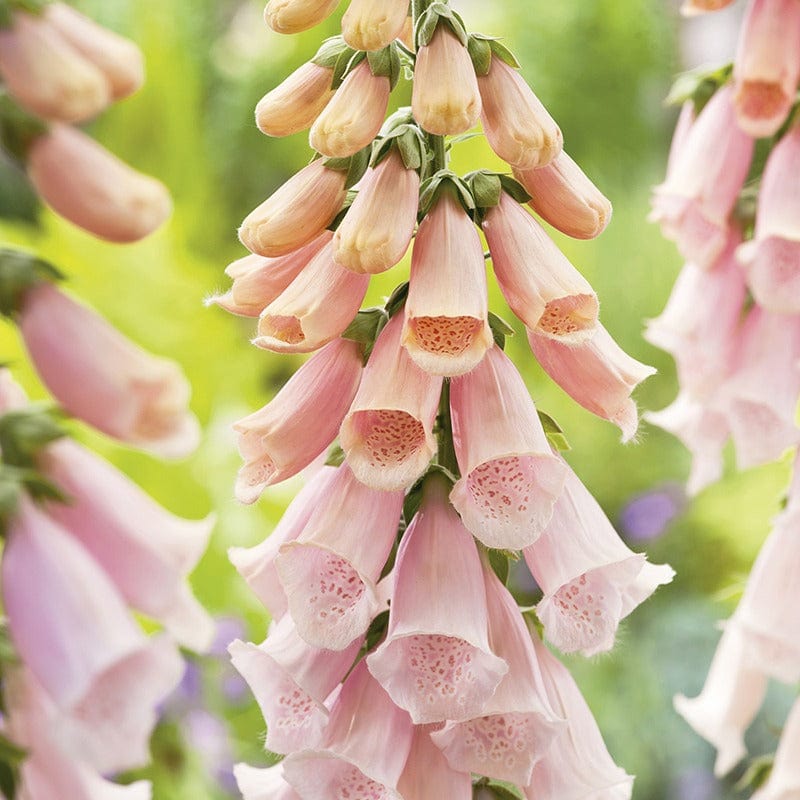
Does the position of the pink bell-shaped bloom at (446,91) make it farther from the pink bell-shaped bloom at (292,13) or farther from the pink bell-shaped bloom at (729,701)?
the pink bell-shaped bloom at (729,701)

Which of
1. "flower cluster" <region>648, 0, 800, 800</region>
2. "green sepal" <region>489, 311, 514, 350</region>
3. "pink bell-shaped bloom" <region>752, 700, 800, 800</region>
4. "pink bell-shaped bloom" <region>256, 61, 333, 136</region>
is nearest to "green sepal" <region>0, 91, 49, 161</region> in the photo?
"pink bell-shaped bloom" <region>256, 61, 333, 136</region>

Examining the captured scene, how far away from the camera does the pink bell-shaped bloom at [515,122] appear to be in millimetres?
486

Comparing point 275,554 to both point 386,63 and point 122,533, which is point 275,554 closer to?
point 122,533

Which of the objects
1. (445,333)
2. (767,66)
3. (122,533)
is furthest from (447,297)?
(767,66)

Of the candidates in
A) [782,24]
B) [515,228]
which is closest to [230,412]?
[782,24]

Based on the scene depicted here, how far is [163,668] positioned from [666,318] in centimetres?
40

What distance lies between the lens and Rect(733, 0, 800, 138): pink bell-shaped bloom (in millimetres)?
719

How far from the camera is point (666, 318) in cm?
84

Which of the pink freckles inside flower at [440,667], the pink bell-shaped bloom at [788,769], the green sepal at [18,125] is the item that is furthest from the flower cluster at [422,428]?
the pink bell-shaped bloom at [788,769]

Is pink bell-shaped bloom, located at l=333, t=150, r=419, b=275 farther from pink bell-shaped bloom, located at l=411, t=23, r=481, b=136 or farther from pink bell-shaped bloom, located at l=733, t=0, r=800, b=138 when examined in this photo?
pink bell-shaped bloom, located at l=733, t=0, r=800, b=138

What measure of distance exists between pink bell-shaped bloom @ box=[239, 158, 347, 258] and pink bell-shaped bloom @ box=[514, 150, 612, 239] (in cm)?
8

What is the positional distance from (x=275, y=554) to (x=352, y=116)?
0.19m

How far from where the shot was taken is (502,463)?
523 millimetres

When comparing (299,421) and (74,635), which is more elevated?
(299,421)
